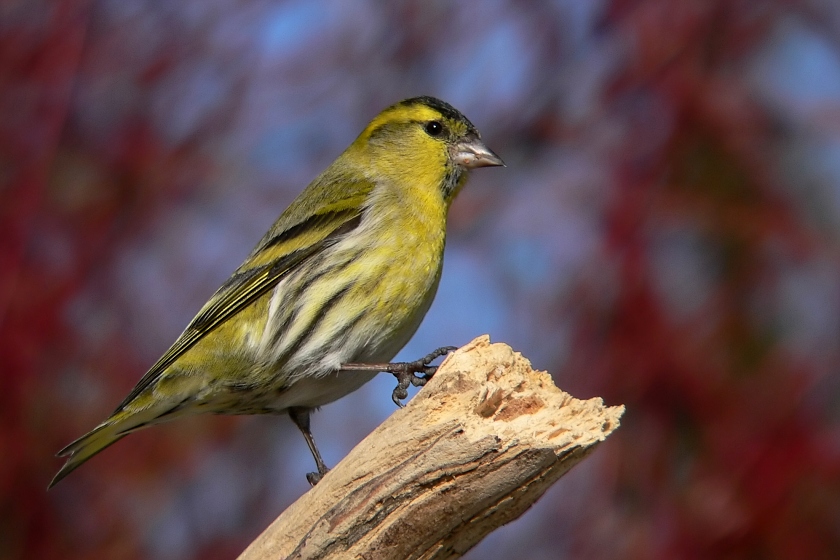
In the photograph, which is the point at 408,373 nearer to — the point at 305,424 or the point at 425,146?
the point at 305,424

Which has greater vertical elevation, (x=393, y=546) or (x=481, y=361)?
(x=481, y=361)

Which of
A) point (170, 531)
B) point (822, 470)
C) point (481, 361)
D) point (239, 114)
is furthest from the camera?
point (239, 114)

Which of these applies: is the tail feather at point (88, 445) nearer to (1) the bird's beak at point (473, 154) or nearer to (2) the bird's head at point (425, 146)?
(2) the bird's head at point (425, 146)

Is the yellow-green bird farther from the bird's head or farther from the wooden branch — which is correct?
the wooden branch

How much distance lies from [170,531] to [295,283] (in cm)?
142

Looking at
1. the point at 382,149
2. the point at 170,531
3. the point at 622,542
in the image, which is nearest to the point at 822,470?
the point at 622,542

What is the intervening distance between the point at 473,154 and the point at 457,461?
241cm

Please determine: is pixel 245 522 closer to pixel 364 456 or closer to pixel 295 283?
pixel 295 283

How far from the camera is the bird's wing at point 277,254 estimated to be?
14.4ft

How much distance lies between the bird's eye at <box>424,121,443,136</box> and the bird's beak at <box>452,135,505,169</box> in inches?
5.4

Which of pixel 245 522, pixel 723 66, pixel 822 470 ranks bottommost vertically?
pixel 822 470

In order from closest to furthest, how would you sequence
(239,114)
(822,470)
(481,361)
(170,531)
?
(481,361) < (822,470) < (170,531) < (239,114)

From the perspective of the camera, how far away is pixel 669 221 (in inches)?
201

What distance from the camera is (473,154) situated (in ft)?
16.3
